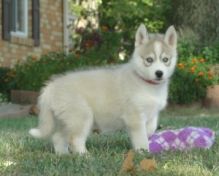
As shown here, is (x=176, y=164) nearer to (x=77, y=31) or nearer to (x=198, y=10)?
(x=77, y=31)

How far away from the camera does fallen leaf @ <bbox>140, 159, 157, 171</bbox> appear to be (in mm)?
5422

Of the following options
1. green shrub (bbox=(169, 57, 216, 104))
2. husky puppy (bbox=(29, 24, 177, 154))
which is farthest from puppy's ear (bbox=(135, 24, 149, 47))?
green shrub (bbox=(169, 57, 216, 104))

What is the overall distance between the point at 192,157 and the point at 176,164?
Result: 0.42 meters

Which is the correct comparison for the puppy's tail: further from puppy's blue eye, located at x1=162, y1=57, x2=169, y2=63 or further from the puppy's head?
puppy's blue eye, located at x1=162, y1=57, x2=169, y2=63

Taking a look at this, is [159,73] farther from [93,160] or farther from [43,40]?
[43,40]

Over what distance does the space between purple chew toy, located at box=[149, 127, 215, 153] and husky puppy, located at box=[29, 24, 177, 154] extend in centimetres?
13

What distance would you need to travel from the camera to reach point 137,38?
6.81m

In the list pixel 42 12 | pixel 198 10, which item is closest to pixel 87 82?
pixel 42 12

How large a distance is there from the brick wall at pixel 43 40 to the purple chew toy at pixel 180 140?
41.5 ft

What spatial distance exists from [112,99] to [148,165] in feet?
4.25

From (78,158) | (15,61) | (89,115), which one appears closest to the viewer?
(78,158)

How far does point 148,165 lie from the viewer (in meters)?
5.46

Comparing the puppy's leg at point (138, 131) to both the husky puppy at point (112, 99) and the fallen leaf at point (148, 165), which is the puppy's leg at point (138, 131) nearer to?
the husky puppy at point (112, 99)

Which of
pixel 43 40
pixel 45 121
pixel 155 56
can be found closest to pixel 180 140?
pixel 155 56
